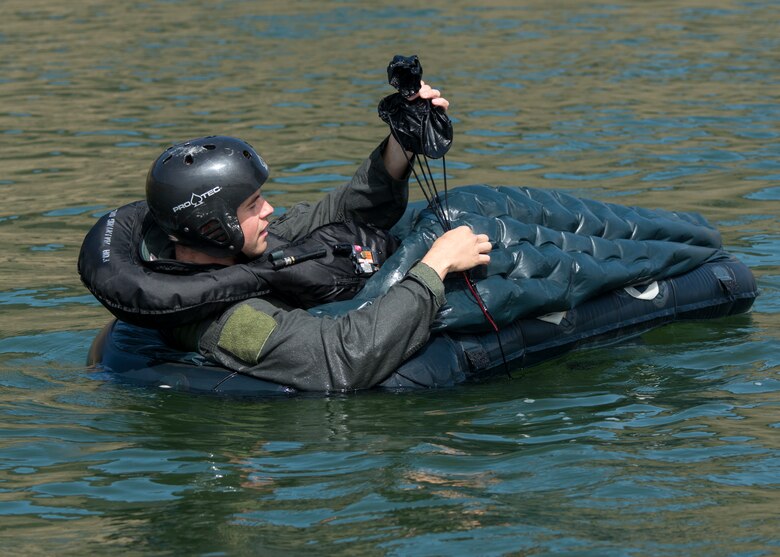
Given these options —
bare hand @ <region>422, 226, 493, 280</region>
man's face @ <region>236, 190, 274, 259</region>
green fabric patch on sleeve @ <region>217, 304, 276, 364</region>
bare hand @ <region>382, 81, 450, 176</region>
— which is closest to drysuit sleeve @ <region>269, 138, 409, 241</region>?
bare hand @ <region>382, 81, 450, 176</region>

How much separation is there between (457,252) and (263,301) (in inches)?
38.7

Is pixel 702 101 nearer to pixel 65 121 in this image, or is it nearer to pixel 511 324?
pixel 65 121

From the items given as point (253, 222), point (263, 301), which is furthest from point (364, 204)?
point (263, 301)

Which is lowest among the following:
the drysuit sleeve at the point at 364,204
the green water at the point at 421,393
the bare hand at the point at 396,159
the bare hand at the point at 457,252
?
the green water at the point at 421,393

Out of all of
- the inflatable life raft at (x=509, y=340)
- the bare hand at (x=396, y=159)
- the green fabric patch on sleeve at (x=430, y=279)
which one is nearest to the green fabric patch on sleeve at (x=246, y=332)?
the inflatable life raft at (x=509, y=340)

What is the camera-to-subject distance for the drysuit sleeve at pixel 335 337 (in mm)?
6160

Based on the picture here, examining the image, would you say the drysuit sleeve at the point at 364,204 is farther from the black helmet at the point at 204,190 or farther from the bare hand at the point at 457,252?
the black helmet at the point at 204,190

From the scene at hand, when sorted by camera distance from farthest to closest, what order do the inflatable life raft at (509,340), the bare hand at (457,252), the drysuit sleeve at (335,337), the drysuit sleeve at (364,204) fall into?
1. the drysuit sleeve at (364,204)
2. the inflatable life raft at (509,340)
3. the bare hand at (457,252)
4. the drysuit sleeve at (335,337)

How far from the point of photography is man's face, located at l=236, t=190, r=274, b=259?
6363 mm

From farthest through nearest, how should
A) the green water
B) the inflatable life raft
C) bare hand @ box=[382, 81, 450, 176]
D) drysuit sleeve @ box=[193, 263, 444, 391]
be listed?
bare hand @ box=[382, 81, 450, 176] < the inflatable life raft < drysuit sleeve @ box=[193, 263, 444, 391] < the green water

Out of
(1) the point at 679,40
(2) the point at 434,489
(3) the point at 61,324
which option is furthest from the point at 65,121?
(2) the point at 434,489

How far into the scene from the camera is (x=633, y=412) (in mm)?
6117

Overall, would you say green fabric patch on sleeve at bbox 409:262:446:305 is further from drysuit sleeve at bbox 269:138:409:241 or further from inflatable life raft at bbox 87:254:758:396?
drysuit sleeve at bbox 269:138:409:241

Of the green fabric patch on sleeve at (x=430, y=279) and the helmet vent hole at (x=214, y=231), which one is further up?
the helmet vent hole at (x=214, y=231)
